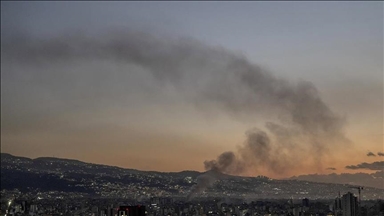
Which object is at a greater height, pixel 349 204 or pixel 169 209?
pixel 349 204

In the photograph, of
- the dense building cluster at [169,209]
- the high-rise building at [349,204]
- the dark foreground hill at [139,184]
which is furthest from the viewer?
the dark foreground hill at [139,184]

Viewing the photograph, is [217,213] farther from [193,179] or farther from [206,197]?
[193,179]

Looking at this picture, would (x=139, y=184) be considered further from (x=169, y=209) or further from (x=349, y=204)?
(x=349, y=204)

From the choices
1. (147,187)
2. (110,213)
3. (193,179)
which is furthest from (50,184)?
(147,187)

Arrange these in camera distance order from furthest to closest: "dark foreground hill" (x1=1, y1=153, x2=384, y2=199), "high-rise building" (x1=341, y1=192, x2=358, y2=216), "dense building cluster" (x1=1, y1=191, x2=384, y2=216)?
1. "dark foreground hill" (x1=1, y1=153, x2=384, y2=199)
2. "high-rise building" (x1=341, y1=192, x2=358, y2=216)
3. "dense building cluster" (x1=1, y1=191, x2=384, y2=216)

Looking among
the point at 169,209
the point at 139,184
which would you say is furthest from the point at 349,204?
the point at 139,184
